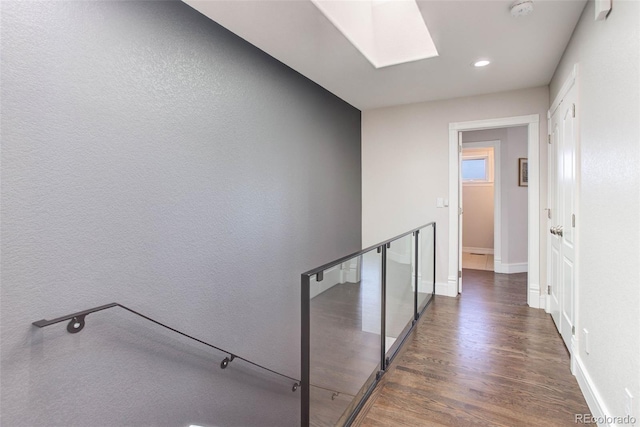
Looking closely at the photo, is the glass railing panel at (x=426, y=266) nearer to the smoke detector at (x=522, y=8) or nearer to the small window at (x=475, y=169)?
the smoke detector at (x=522, y=8)

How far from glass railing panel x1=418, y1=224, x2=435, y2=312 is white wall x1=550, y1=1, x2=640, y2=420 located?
160 centimetres

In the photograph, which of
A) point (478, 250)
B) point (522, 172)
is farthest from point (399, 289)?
point (478, 250)

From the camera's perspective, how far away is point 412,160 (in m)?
4.32

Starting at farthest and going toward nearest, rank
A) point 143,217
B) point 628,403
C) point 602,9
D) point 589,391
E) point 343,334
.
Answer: point 343,334 < point 589,391 < point 143,217 < point 602,9 < point 628,403

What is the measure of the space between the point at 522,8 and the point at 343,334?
237cm

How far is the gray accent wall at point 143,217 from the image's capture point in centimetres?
140

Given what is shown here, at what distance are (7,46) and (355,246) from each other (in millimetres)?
3777

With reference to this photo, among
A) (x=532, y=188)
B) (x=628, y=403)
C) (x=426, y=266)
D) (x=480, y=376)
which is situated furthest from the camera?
(x=426, y=266)

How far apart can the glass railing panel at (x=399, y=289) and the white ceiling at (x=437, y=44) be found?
1.61 m

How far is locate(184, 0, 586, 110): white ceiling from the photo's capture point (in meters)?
2.10

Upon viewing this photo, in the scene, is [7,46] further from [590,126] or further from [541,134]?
[541,134]

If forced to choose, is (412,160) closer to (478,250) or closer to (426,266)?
(426,266)

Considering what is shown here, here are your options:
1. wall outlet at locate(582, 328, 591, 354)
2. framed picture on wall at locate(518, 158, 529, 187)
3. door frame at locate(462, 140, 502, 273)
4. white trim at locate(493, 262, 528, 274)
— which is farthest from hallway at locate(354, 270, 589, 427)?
framed picture on wall at locate(518, 158, 529, 187)

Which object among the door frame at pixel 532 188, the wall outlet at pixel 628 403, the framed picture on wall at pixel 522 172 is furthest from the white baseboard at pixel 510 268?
the wall outlet at pixel 628 403
